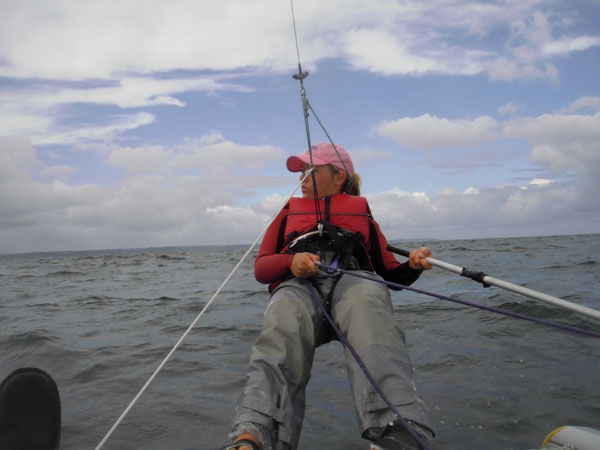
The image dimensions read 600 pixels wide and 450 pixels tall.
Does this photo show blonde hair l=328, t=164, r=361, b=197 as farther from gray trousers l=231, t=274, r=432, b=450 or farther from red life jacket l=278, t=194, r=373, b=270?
gray trousers l=231, t=274, r=432, b=450

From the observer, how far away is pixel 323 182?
11.7ft

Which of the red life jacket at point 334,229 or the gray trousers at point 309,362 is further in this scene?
the red life jacket at point 334,229

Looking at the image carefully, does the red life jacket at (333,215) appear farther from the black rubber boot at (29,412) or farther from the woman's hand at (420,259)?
the black rubber boot at (29,412)

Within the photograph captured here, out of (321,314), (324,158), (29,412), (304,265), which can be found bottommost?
(29,412)

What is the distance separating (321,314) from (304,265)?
32cm

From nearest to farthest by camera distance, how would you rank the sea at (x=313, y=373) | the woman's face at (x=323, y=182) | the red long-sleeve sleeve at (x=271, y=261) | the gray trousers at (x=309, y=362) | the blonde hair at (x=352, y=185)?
the gray trousers at (x=309, y=362) < the red long-sleeve sleeve at (x=271, y=261) < the sea at (x=313, y=373) < the woman's face at (x=323, y=182) < the blonde hair at (x=352, y=185)

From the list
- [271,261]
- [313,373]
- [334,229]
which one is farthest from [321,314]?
[313,373]

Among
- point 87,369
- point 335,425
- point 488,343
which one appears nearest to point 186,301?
point 87,369

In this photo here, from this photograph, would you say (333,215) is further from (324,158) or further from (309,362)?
(309,362)

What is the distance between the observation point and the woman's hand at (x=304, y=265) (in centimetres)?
271

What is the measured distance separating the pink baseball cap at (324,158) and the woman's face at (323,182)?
2.3 inches

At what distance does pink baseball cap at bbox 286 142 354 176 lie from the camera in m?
3.57

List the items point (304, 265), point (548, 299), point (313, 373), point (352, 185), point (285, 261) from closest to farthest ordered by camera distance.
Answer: point (548, 299), point (304, 265), point (285, 261), point (352, 185), point (313, 373)

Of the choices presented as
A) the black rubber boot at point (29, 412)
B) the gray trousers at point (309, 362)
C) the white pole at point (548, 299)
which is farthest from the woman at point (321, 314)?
the black rubber boot at point (29, 412)
